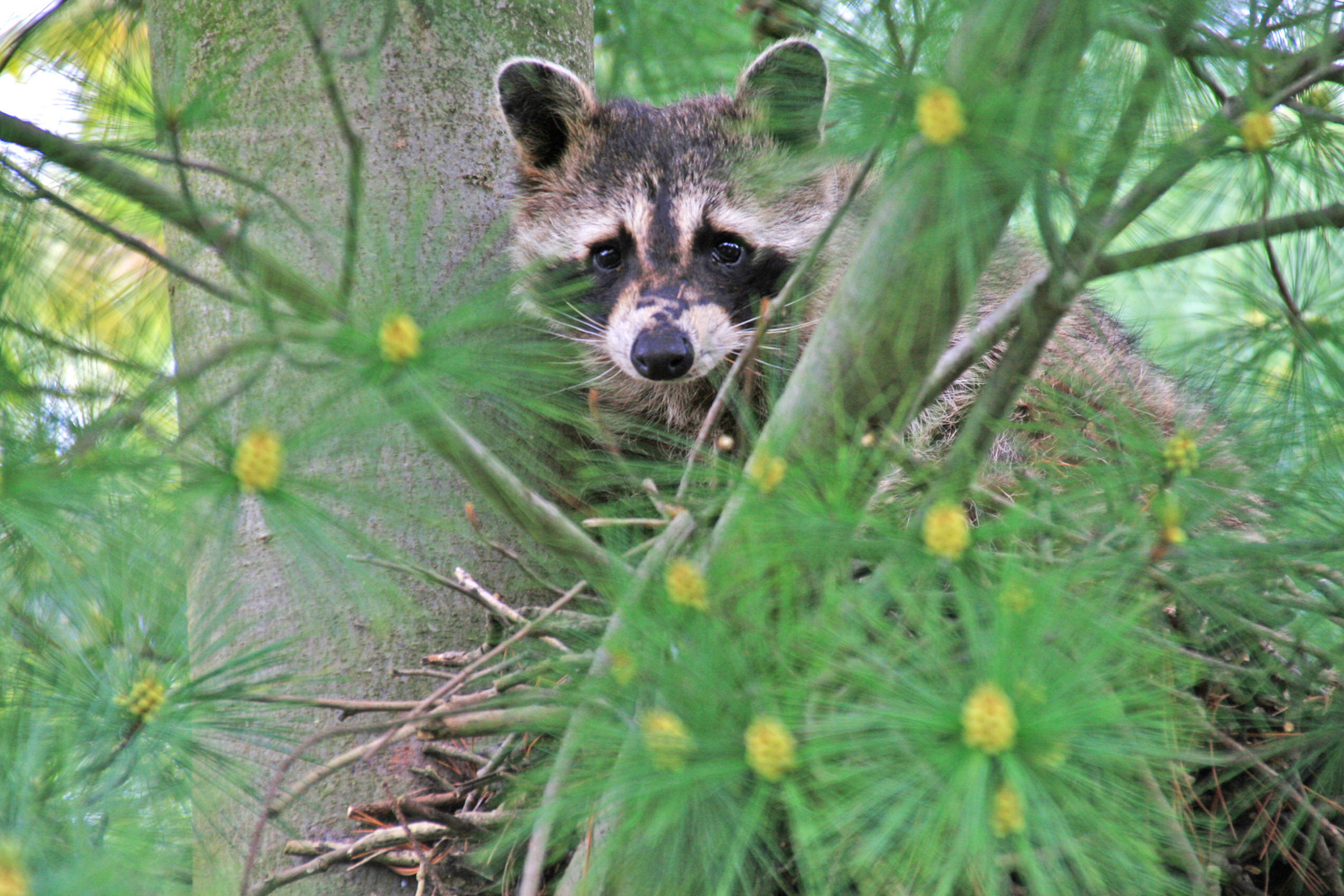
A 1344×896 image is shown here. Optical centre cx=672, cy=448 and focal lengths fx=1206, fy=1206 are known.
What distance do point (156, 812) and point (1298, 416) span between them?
1.37 m

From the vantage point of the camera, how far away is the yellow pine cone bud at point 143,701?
1.29 metres

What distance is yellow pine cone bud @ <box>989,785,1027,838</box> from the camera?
942 mm

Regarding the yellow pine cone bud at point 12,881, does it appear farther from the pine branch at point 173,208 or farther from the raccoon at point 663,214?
the raccoon at point 663,214

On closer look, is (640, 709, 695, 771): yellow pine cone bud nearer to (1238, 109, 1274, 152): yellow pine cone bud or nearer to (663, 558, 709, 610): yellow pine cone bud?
(663, 558, 709, 610): yellow pine cone bud

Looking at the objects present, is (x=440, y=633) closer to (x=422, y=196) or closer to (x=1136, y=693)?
(x=422, y=196)

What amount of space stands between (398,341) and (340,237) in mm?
655

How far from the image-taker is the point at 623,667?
48.1 inches

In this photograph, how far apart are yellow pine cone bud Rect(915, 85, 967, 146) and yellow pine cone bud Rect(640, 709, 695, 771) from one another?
57cm

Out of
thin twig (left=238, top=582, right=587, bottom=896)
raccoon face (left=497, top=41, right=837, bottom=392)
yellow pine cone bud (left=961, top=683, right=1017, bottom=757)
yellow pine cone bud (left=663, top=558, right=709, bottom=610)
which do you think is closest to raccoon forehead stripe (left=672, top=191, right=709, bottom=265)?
raccoon face (left=497, top=41, right=837, bottom=392)

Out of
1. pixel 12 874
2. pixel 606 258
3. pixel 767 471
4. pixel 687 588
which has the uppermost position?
pixel 767 471

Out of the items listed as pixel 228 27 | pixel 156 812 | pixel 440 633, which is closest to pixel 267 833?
pixel 440 633

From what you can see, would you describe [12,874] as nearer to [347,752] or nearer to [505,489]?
[347,752]

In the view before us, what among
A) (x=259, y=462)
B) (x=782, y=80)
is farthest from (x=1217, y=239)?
(x=782, y=80)

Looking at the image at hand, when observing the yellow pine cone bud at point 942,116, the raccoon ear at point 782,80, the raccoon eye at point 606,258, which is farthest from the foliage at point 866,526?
the raccoon eye at point 606,258
